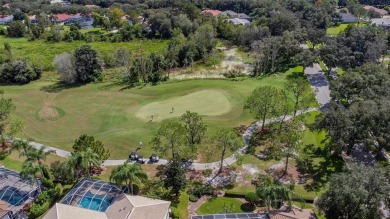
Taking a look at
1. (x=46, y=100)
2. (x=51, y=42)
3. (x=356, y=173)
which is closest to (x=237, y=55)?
(x=46, y=100)

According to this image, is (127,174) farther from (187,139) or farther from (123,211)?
(187,139)

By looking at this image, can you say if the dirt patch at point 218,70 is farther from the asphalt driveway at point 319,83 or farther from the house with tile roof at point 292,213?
the house with tile roof at point 292,213

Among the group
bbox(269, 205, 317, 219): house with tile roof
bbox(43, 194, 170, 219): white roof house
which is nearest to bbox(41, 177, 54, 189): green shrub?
bbox(43, 194, 170, 219): white roof house

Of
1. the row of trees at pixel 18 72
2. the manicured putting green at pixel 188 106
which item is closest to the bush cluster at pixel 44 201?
the manicured putting green at pixel 188 106

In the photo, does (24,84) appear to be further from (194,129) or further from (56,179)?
(194,129)

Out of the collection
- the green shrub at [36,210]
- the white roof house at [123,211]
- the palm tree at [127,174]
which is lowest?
the green shrub at [36,210]

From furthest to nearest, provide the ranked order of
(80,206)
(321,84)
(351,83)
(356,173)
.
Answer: (321,84) → (351,83) → (80,206) → (356,173)

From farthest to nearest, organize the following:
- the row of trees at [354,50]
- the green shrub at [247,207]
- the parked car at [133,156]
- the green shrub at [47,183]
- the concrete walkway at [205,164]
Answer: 1. the row of trees at [354,50]
2. the parked car at [133,156]
3. the concrete walkway at [205,164]
4. the green shrub at [47,183]
5. the green shrub at [247,207]
